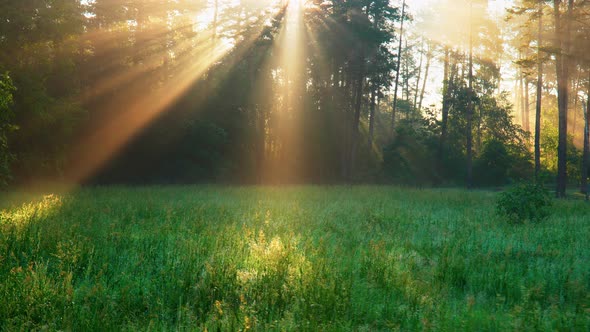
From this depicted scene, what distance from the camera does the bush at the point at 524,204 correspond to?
1407 cm

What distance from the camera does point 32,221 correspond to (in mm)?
9062

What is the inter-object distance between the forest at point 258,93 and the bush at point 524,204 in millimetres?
9705

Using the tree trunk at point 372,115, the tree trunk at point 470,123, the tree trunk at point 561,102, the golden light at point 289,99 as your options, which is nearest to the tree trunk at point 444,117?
the tree trunk at point 470,123

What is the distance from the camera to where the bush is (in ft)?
46.2

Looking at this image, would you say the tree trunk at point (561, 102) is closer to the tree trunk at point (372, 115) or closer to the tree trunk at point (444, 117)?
the tree trunk at point (372, 115)

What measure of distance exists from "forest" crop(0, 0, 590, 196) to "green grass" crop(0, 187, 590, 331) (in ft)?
40.1

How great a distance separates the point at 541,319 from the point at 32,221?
924 centimetres

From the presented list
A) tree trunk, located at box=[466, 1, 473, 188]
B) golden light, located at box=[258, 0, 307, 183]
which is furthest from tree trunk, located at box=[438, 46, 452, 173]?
golden light, located at box=[258, 0, 307, 183]

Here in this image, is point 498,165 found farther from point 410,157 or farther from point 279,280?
point 279,280

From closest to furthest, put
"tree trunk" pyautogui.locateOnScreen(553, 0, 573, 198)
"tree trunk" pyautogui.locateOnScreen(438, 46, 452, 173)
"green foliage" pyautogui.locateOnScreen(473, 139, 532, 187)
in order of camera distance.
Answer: "tree trunk" pyautogui.locateOnScreen(553, 0, 573, 198) → "green foliage" pyautogui.locateOnScreen(473, 139, 532, 187) → "tree trunk" pyautogui.locateOnScreen(438, 46, 452, 173)

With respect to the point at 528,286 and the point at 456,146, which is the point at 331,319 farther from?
the point at 456,146

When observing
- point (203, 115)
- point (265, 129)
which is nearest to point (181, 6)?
point (203, 115)

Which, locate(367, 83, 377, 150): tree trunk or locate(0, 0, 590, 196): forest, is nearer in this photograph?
locate(0, 0, 590, 196): forest

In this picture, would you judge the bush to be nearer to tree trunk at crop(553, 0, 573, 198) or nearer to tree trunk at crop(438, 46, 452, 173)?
tree trunk at crop(553, 0, 573, 198)
